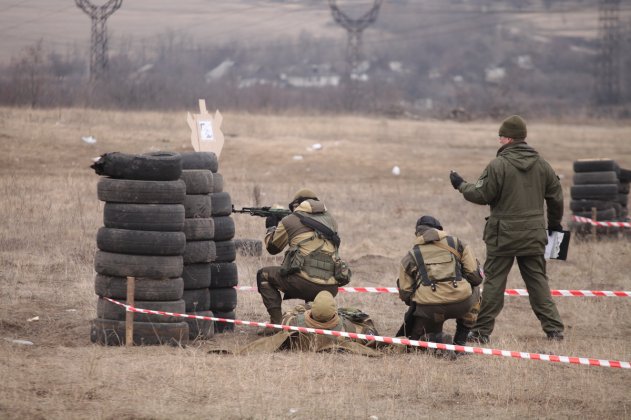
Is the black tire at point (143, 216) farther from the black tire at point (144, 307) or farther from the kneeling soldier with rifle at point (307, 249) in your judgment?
the kneeling soldier with rifle at point (307, 249)

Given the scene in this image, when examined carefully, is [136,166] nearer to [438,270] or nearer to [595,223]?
[438,270]

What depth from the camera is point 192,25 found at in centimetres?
5866

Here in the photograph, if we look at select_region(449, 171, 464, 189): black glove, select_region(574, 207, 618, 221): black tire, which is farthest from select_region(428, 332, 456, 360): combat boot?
select_region(574, 207, 618, 221): black tire

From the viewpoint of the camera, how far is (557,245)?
9.73 meters

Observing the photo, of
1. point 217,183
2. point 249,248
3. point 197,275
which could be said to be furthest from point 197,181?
point 249,248

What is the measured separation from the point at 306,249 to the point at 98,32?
33.0m

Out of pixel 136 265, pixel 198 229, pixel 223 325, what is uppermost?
pixel 198 229

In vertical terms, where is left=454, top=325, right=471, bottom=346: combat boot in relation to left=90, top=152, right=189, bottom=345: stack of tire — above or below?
below

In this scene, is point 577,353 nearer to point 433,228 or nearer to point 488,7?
point 433,228

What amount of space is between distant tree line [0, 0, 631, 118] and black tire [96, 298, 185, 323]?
120ft

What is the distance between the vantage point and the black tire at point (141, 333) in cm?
866

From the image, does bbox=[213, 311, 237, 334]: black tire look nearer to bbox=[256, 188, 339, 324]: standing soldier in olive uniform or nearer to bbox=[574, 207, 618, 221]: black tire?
bbox=[256, 188, 339, 324]: standing soldier in olive uniform

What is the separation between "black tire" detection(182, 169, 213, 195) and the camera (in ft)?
30.3

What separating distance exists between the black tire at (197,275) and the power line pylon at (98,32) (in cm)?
2539
